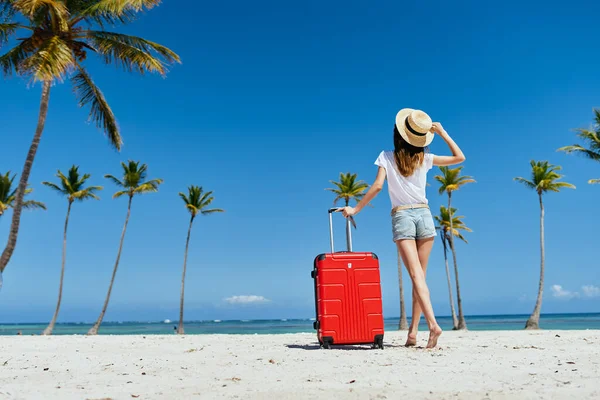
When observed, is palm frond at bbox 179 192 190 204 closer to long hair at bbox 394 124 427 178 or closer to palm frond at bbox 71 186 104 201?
palm frond at bbox 71 186 104 201

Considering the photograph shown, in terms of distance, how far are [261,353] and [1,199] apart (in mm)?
28500

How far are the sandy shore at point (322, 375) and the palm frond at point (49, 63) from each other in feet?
27.2

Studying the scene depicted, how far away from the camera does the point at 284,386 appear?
321 centimetres

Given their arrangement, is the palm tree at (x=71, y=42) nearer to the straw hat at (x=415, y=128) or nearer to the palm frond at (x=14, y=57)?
the palm frond at (x=14, y=57)

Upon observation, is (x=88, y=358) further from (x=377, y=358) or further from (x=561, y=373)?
(x=561, y=373)

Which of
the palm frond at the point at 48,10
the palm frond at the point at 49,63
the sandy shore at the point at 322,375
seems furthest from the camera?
the palm frond at the point at 48,10

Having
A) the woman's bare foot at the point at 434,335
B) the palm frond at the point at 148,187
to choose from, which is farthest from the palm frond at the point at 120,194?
the woman's bare foot at the point at 434,335

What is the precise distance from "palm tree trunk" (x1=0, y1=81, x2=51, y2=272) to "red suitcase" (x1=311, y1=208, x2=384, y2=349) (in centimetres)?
1042

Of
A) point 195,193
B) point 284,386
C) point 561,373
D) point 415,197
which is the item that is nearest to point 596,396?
point 561,373

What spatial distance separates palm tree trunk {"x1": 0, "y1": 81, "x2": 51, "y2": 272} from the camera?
1280 centimetres

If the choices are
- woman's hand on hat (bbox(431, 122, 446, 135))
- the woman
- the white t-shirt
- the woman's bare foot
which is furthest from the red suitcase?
woman's hand on hat (bbox(431, 122, 446, 135))

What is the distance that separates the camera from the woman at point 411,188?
521 cm

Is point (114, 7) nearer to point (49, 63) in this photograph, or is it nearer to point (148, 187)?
point (49, 63)

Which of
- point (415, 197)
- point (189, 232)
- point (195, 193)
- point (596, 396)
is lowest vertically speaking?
point (596, 396)
